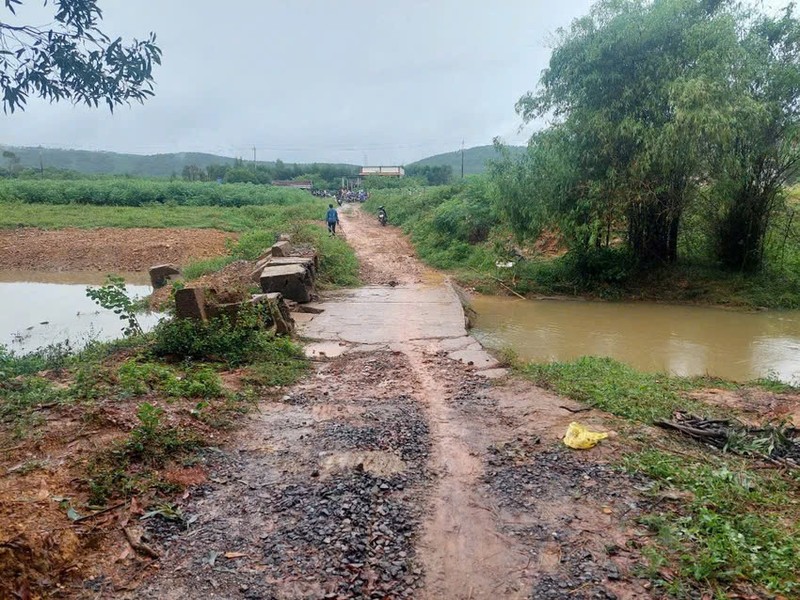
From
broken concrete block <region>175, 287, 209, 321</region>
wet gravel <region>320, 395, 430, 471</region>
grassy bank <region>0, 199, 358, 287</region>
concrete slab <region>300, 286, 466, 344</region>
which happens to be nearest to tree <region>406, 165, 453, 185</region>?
grassy bank <region>0, 199, 358, 287</region>

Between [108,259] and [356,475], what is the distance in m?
17.4

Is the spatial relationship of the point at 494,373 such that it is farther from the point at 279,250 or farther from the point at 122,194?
the point at 122,194

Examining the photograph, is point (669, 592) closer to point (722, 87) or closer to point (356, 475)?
point (356, 475)

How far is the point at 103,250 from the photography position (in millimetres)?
19094

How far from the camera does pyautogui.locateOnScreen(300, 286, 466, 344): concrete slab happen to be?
855 cm

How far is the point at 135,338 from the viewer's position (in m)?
7.24

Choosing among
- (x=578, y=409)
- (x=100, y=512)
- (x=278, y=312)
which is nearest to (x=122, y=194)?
(x=278, y=312)

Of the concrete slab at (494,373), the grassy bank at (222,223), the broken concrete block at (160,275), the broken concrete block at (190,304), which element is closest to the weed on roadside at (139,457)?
the broken concrete block at (190,304)

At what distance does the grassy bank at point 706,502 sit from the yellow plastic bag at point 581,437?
0.27 metres

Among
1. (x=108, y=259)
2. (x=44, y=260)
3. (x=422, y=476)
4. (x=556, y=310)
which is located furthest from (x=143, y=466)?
(x=44, y=260)

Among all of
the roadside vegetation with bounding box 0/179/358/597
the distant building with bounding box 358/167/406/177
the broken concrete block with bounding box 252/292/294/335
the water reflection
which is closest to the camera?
the roadside vegetation with bounding box 0/179/358/597

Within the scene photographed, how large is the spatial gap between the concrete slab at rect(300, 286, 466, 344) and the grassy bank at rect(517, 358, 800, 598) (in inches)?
120

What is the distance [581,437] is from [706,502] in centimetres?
116

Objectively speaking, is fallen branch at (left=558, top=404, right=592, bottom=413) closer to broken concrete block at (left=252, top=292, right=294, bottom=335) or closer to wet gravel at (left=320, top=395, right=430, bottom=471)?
wet gravel at (left=320, top=395, right=430, bottom=471)
